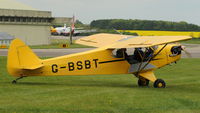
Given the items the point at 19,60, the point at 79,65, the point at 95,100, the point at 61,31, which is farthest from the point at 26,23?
the point at 95,100

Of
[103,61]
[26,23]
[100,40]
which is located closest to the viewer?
[103,61]

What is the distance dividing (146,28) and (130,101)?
84.1 metres

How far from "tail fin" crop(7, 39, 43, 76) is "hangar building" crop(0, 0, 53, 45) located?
178 feet

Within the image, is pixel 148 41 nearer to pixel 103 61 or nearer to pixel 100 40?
pixel 103 61

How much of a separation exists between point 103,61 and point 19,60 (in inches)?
124

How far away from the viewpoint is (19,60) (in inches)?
603

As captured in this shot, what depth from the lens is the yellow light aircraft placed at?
15375mm

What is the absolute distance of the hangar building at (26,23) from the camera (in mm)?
69625

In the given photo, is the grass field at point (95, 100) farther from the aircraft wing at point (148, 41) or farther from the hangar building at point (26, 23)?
the hangar building at point (26, 23)

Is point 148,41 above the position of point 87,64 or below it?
above

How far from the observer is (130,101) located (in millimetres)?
12195

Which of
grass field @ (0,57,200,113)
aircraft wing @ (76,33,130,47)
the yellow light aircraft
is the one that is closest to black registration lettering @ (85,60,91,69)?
the yellow light aircraft

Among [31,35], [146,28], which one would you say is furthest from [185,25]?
[31,35]

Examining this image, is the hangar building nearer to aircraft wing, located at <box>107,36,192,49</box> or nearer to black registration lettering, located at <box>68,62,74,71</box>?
black registration lettering, located at <box>68,62,74,71</box>
